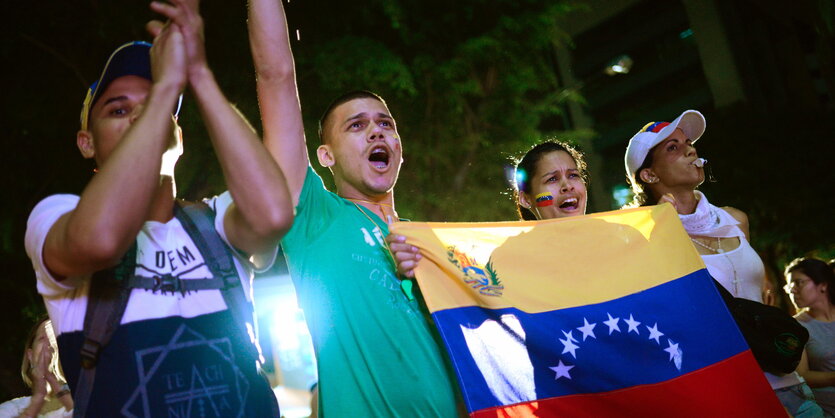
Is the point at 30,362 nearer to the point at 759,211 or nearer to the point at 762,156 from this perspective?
the point at 759,211

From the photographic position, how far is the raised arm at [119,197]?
1.55m

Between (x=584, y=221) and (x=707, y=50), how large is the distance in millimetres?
31404

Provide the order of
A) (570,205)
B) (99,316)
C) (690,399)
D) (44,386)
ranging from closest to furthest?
(99,316) → (690,399) → (570,205) → (44,386)

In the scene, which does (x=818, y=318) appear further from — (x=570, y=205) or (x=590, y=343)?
(x=590, y=343)

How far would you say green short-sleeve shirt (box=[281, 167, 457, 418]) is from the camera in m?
2.46

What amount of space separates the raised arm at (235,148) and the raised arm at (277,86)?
72cm

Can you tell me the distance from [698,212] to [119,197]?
3.31 m

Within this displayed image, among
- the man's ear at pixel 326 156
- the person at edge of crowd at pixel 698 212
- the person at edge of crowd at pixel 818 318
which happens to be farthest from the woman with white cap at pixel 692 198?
the person at edge of crowd at pixel 818 318

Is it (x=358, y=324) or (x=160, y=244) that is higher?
(x=160, y=244)

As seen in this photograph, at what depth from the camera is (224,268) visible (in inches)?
74.1

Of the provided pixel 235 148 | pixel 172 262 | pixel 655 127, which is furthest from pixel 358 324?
pixel 655 127

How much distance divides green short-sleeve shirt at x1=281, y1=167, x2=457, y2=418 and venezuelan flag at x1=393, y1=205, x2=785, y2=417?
12 cm

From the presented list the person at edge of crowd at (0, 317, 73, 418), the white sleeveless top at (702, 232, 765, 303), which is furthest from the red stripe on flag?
the person at edge of crowd at (0, 317, 73, 418)

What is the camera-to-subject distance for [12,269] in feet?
29.2
